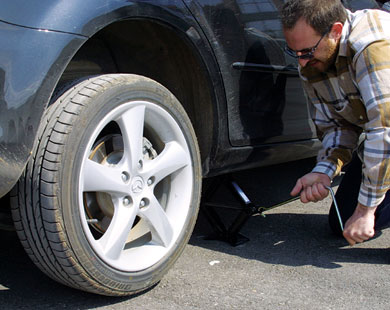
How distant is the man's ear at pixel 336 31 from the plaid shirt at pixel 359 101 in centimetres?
2

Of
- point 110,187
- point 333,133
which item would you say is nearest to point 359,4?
point 333,133

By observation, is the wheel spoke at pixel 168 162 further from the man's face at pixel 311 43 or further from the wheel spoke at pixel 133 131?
the man's face at pixel 311 43

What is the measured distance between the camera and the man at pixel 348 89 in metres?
1.99

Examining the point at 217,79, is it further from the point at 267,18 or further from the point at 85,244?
the point at 85,244

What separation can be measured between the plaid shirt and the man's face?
0.04 m

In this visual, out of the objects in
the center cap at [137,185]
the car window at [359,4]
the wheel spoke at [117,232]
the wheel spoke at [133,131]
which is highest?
the car window at [359,4]

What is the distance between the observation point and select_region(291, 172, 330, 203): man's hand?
213 cm

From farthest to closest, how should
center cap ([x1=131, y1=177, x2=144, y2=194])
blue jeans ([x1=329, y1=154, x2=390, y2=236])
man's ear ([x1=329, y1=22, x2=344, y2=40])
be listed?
1. blue jeans ([x1=329, y1=154, x2=390, y2=236])
2. man's ear ([x1=329, y1=22, x2=344, y2=40])
3. center cap ([x1=131, y1=177, x2=144, y2=194])

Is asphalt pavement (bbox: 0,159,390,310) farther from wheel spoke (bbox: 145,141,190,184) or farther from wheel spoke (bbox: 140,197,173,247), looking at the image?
wheel spoke (bbox: 145,141,190,184)

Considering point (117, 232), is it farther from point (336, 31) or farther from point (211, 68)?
point (336, 31)

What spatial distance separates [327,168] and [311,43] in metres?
0.49

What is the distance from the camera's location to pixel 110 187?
71.1 inches

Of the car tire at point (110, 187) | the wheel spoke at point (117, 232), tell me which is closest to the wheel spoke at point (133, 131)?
the car tire at point (110, 187)

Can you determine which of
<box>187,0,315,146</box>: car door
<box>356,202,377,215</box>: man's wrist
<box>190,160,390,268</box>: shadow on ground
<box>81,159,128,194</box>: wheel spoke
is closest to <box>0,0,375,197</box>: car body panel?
<box>187,0,315,146</box>: car door
